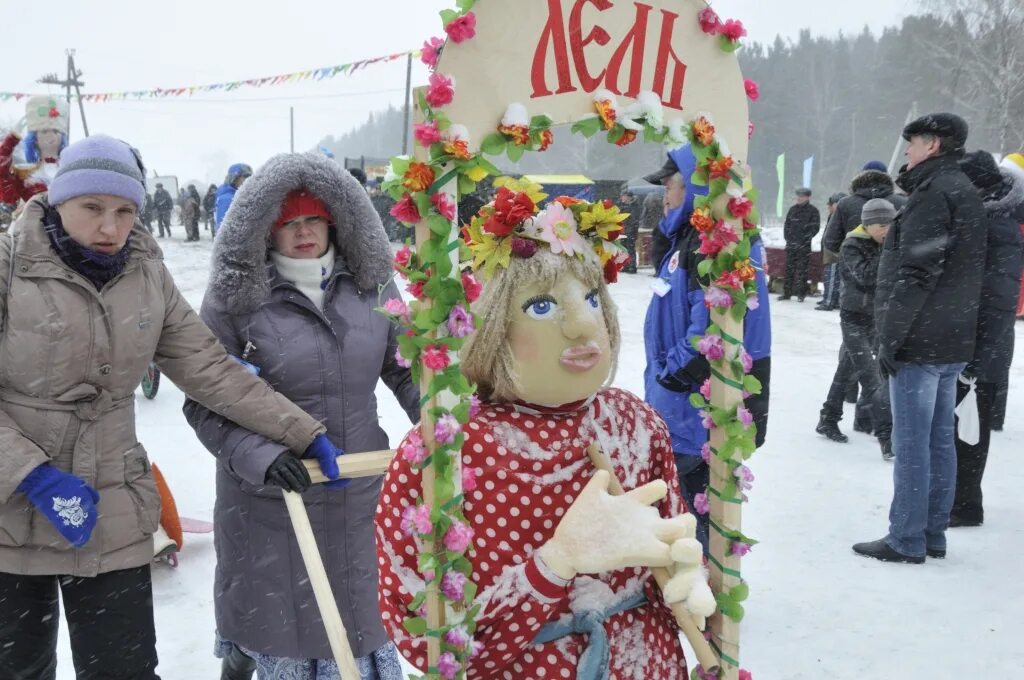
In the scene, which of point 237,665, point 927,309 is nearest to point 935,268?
point 927,309

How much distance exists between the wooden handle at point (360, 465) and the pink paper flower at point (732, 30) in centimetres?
130

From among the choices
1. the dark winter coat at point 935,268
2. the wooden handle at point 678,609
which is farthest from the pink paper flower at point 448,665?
the dark winter coat at point 935,268

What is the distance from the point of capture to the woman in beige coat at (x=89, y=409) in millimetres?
2039

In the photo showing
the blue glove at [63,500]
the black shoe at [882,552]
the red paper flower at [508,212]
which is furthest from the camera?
the black shoe at [882,552]

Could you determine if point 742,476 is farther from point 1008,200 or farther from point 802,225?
point 802,225

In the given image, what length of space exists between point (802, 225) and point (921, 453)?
8.98 metres

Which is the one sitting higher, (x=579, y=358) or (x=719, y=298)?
(x=719, y=298)

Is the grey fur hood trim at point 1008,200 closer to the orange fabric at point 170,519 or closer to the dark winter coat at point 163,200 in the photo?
the orange fabric at point 170,519

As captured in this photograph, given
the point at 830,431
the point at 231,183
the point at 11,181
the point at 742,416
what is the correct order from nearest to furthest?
the point at 742,416, the point at 11,181, the point at 830,431, the point at 231,183

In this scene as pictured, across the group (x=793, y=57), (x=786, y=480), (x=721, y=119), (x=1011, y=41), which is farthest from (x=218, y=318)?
(x=793, y=57)

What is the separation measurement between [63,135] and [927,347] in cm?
433

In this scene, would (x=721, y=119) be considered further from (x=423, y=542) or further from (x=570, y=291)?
(x=423, y=542)

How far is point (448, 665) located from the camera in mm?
1500

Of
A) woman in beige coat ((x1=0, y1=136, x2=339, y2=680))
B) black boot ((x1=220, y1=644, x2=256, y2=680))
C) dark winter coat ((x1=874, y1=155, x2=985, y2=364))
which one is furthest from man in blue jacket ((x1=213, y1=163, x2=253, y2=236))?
dark winter coat ((x1=874, y1=155, x2=985, y2=364))
